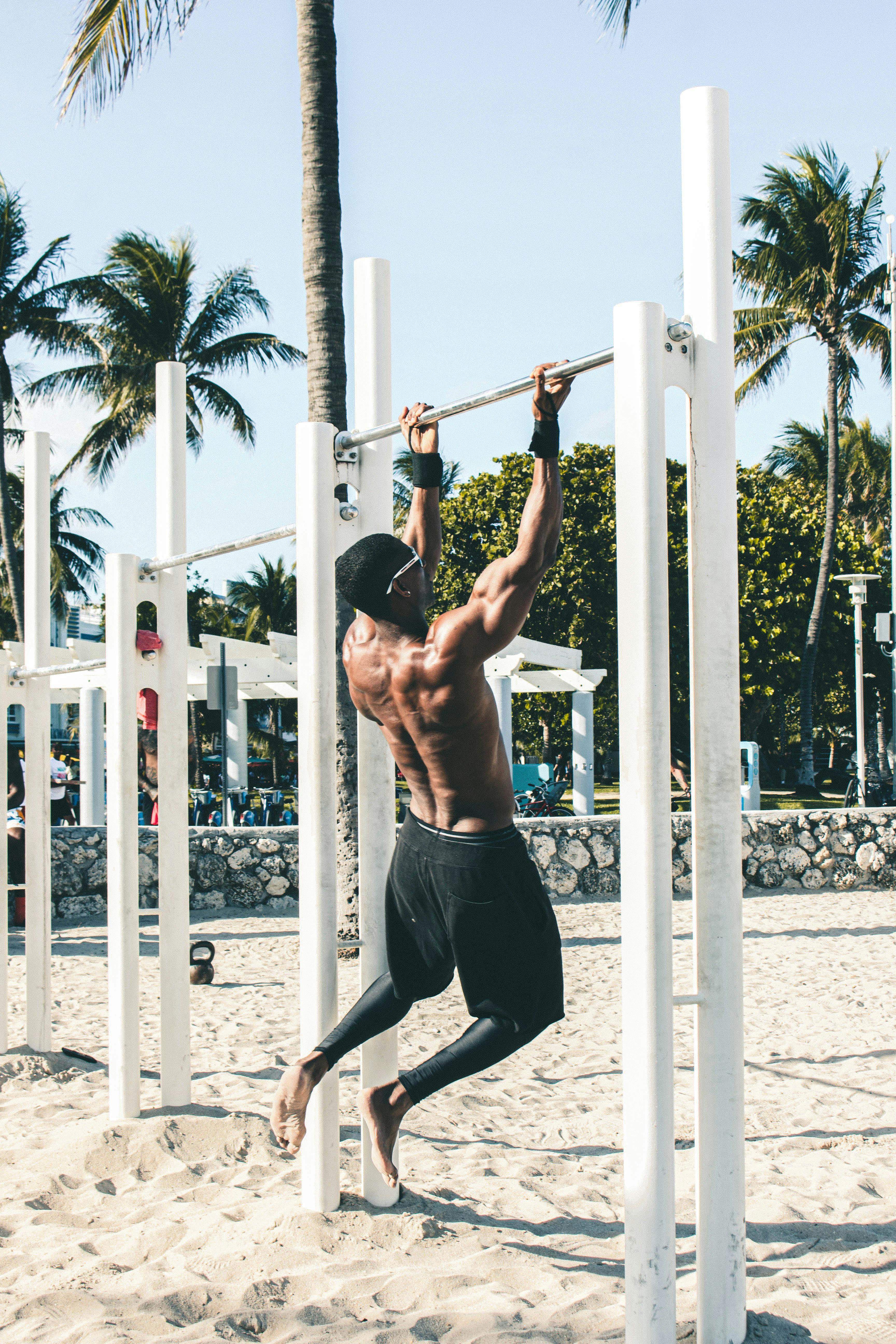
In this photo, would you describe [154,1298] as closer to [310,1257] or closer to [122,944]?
[310,1257]

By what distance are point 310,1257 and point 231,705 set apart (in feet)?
31.2

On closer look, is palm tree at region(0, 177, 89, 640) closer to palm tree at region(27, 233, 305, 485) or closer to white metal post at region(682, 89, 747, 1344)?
palm tree at region(27, 233, 305, 485)

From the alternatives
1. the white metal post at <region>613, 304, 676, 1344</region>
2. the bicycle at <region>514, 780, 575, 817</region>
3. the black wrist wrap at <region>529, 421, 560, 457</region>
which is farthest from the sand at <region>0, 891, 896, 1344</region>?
the bicycle at <region>514, 780, 575, 817</region>

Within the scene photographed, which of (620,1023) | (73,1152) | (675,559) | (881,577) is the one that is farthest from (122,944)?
(881,577)

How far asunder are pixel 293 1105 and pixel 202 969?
5136 millimetres

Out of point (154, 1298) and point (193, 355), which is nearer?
point (154, 1298)

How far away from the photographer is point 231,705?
12586 millimetres

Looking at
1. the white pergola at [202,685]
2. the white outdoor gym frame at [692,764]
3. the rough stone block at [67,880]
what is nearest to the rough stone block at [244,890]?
the rough stone block at [67,880]

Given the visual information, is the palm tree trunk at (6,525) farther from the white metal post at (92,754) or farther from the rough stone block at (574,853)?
the rough stone block at (574,853)

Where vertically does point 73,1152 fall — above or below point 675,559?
below

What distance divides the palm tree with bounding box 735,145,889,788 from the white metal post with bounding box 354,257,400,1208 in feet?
67.6

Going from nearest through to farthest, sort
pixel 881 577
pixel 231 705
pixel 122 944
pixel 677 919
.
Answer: pixel 122 944, pixel 677 919, pixel 231 705, pixel 881 577

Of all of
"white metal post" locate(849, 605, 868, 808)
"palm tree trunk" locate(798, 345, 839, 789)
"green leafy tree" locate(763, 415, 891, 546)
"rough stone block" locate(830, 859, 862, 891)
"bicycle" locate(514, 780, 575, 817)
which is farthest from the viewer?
"green leafy tree" locate(763, 415, 891, 546)

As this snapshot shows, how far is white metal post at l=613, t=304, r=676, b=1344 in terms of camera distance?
8.66 feet
